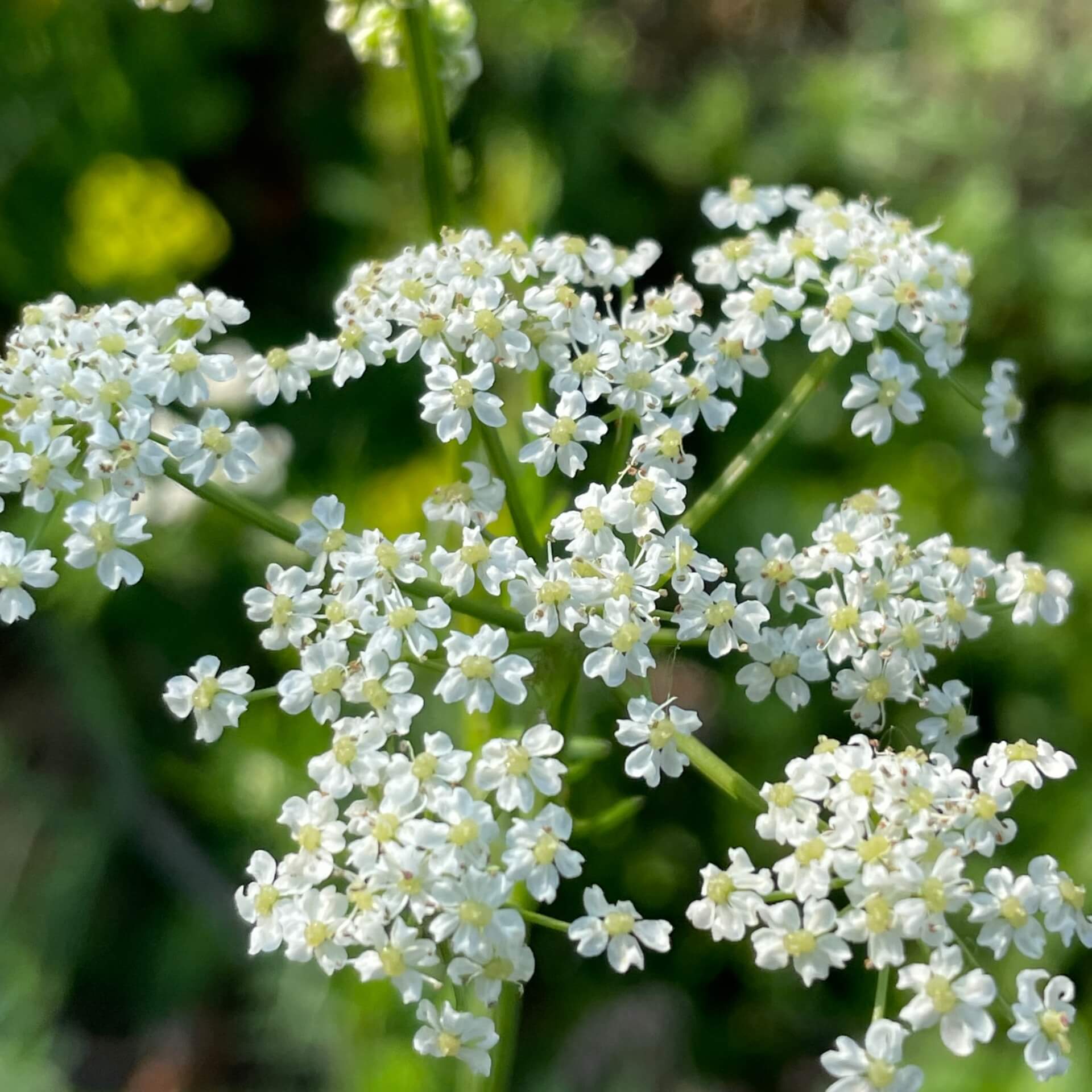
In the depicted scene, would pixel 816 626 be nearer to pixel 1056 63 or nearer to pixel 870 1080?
pixel 870 1080

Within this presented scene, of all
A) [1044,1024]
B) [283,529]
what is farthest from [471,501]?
[1044,1024]

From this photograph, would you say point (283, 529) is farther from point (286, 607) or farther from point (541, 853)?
point (541, 853)

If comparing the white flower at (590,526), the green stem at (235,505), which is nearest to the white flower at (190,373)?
the green stem at (235,505)

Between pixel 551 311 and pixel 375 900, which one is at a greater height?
pixel 551 311

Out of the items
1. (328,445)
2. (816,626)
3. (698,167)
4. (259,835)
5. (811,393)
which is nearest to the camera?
(816,626)

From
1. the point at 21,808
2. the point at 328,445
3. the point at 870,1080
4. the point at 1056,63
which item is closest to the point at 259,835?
the point at 21,808

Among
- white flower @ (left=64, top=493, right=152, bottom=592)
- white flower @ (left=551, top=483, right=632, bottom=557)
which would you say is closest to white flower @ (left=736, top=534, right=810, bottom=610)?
white flower @ (left=551, top=483, right=632, bottom=557)
